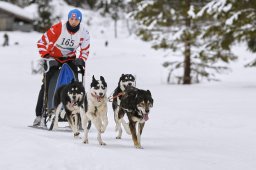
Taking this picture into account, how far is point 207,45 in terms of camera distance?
66.2ft

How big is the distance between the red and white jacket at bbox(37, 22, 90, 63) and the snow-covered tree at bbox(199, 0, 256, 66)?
10491mm

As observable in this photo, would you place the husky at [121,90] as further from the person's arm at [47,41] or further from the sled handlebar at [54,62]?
the person's arm at [47,41]

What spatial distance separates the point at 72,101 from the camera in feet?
24.4

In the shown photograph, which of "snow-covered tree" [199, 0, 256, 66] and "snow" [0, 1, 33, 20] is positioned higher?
"snow" [0, 1, 33, 20]

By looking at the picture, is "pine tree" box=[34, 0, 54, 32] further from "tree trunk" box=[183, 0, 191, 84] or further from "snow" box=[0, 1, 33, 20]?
"tree trunk" box=[183, 0, 191, 84]

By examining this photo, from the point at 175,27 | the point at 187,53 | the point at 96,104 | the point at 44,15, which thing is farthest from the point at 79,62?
the point at 44,15

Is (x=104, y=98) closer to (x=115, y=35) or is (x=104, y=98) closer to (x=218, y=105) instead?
(x=218, y=105)

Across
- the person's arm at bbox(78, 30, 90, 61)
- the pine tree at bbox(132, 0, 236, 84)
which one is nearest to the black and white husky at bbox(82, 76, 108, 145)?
the person's arm at bbox(78, 30, 90, 61)

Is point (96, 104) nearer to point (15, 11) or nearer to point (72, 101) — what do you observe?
point (72, 101)

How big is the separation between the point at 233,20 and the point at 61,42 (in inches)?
443

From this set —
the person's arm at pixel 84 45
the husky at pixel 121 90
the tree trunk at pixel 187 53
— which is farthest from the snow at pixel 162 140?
the tree trunk at pixel 187 53

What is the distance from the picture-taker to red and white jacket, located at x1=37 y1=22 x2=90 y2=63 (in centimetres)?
825

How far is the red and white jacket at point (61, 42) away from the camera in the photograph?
27.1 ft

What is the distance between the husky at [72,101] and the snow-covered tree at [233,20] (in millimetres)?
11153
